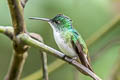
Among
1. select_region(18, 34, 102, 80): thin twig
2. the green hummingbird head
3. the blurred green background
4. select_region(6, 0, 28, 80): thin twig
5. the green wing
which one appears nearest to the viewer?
select_region(18, 34, 102, 80): thin twig

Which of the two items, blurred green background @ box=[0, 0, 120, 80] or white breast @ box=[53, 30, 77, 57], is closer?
white breast @ box=[53, 30, 77, 57]

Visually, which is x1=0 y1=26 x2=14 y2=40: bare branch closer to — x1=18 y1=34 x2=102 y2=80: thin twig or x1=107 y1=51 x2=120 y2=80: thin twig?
x1=18 y1=34 x2=102 y2=80: thin twig

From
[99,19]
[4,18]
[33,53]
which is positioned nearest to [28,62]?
[33,53]

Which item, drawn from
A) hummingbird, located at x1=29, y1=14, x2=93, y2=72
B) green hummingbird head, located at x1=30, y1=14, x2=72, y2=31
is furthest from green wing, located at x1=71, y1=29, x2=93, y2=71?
green hummingbird head, located at x1=30, y1=14, x2=72, y2=31

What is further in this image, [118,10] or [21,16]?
[118,10]

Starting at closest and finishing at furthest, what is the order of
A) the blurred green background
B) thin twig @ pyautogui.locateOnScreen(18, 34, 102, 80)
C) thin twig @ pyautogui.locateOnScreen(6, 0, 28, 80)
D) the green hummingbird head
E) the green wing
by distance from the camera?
thin twig @ pyautogui.locateOnScreen(18, 34, 102, 80)
thin twig @ pyautogui.locateOnScreen(6, 0, 28, 80)
the green wing
the green hummingbird head
the blurred green background

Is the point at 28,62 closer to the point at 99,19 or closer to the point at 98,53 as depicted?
the point at 99,19

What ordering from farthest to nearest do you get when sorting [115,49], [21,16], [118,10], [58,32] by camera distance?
1. [115,49]
2. [118,10]
3. [58,32]
4. [21,16]

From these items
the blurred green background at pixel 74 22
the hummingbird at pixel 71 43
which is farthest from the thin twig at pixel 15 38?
the blurred green background at pixel 74 22

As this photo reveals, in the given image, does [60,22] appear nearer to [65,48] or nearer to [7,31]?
[65,48]

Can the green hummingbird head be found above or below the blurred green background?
above

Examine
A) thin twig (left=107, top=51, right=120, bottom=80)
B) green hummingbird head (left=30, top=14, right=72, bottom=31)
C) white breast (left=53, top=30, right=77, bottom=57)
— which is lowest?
thin twig (left=107, top=51, right=120, bottom=80)
